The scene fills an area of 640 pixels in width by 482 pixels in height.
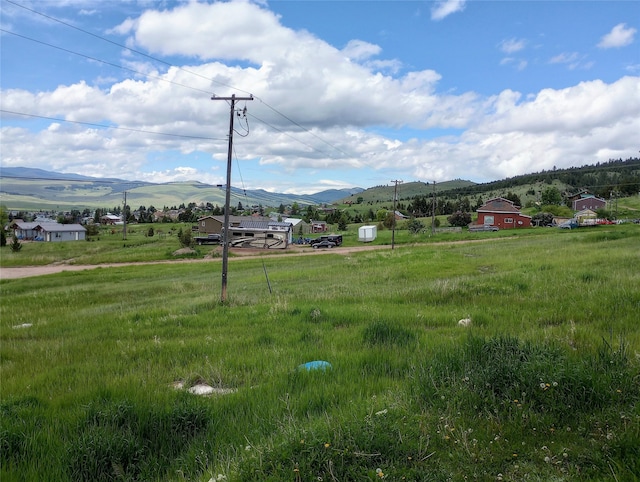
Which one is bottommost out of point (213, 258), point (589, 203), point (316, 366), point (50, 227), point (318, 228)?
point (213, 258)

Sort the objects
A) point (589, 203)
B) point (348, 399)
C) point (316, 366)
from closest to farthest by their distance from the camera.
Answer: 1. point (348, 399)
2. point (316, 366)
3. point (589, 203)

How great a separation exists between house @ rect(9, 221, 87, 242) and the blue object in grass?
12054cm

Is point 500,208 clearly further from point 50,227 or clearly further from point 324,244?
point 50,227

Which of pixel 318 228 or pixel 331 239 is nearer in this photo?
pixel 331 239

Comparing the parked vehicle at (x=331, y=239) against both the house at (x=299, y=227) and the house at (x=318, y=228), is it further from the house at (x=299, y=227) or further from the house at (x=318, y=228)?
the house at (x=318, y=228)

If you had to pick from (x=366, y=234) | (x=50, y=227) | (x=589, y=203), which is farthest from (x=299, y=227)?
(x=589, y=203)

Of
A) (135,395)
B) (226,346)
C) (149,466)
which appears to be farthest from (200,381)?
(149,466)

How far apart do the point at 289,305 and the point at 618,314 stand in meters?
8.88

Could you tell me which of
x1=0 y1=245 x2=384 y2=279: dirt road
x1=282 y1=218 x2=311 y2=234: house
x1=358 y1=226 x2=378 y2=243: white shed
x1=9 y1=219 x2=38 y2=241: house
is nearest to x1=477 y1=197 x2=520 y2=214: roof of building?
x1=358 y1=226 x2=378 y2=243: white shed

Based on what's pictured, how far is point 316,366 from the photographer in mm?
6559

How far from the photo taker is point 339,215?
142 metres

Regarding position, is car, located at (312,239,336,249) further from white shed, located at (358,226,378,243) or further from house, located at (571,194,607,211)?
house, located at (571,194,607,211)

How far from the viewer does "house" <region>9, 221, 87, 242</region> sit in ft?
369

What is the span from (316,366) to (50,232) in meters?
129
